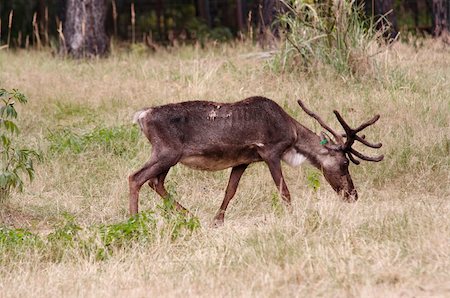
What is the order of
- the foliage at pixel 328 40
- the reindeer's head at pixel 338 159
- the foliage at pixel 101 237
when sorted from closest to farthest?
the foliage at pixel 101 237, the reindeer's head at pixel 338 159, the foliage at pixel 328 40

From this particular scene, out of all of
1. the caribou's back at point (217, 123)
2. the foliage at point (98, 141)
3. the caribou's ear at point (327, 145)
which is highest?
the caribou's back at point (217, 123)

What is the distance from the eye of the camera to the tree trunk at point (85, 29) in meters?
18.2

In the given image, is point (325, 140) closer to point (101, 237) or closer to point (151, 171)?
point (151, 171)

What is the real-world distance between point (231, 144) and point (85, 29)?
29.2 feet

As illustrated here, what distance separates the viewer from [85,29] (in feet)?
60.5

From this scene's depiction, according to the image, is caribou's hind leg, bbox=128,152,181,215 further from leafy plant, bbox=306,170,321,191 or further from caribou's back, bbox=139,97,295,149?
leafy plant, bbox=306,170,321,191

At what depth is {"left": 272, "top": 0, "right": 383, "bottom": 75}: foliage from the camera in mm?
14766

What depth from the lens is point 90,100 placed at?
49.9ft

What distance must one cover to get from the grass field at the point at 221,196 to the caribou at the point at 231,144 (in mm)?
316

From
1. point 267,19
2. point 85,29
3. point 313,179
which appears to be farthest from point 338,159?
point 85,29

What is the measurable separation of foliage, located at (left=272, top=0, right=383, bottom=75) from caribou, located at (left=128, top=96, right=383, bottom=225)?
4.22 m

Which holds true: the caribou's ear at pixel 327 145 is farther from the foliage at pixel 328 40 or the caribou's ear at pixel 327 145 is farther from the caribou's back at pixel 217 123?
the foliage at pixel 328 40

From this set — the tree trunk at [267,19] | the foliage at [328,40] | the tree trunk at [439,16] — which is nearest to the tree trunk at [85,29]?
the tree trunk at [267,19]

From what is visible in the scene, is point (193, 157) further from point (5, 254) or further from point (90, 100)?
point (90, 100)
